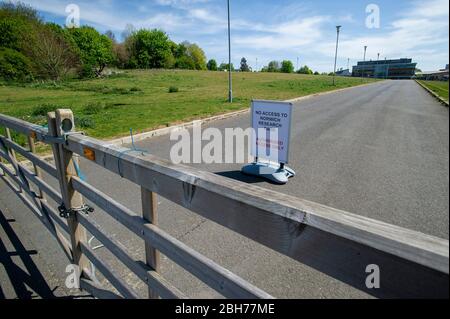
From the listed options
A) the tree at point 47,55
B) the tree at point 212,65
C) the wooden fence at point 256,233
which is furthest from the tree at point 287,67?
the wooden fence at point 256,233

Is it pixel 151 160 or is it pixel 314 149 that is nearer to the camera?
pixel 151 160

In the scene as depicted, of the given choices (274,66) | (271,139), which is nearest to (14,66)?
(271,139)

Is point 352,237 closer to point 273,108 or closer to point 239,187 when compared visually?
point 239,187

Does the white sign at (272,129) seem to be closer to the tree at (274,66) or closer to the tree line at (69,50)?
the tree line at (69,50)

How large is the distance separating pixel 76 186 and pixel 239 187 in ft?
5.73

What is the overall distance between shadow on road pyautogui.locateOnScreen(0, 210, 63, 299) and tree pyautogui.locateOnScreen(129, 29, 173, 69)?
95289 mm

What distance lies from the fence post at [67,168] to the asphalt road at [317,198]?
77 cm

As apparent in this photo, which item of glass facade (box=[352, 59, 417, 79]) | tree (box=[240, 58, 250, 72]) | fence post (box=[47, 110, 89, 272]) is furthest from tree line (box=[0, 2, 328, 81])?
glass facade (box=[352, 59, 417, 79])

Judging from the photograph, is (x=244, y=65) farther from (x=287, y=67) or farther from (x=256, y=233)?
(x=256, y=233)

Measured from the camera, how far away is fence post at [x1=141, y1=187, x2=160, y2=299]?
5.26ft

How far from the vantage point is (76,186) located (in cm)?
233

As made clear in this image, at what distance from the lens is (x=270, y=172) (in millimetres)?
5566

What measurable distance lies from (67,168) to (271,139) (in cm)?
390
